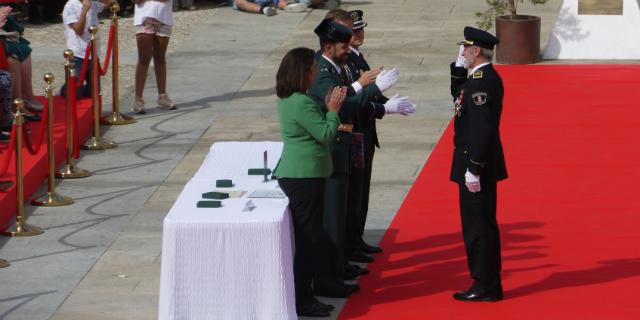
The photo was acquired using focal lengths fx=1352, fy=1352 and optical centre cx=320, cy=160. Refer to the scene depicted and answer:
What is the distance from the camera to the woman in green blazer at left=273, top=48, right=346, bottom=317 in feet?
30.2

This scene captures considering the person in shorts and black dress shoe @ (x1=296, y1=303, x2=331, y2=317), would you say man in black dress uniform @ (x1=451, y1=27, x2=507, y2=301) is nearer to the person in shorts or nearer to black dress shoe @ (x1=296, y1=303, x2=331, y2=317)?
black dress shoe @ (x1=296, y1=303, x2=331, y2=317)

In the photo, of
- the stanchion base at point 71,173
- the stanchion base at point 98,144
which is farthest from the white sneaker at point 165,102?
the stanchion base at point 71,173

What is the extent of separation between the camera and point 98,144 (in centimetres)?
1468

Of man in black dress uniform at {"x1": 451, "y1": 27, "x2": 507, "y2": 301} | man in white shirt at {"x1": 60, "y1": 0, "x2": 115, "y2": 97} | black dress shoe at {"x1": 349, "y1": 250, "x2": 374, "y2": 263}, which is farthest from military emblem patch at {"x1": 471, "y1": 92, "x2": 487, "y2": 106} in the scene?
man in white shirt at {"x1": 60, "y1": 0, "x2": 115, "y2": 97}

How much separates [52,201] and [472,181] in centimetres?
471

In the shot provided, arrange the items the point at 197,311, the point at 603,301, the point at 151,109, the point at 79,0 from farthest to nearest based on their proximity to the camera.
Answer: the point at 151,109 → the point at 79,0 → the point at 603,301 → the point at 197,311

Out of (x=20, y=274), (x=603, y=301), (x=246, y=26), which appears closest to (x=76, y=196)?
(x=20, y=274)

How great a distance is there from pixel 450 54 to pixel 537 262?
8.89m

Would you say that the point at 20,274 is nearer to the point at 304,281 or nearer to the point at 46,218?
the point at 46,218

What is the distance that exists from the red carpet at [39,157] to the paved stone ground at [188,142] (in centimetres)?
26

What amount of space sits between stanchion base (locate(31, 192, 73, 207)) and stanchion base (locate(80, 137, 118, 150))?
1964 mm

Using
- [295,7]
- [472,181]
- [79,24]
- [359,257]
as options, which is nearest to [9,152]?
[359,257]

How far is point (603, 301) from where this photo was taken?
32.0 ft

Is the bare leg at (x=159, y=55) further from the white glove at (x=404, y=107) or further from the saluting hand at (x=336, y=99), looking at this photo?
the saluting hand at (x=336, y=99)
